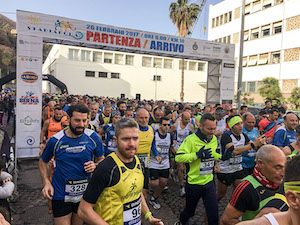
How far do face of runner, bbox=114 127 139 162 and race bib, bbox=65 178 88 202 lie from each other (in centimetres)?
123

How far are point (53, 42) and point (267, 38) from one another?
106ft

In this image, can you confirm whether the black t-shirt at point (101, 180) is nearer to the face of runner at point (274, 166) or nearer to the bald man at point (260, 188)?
the bald man at point (260, 188)

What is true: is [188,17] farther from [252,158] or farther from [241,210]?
[241,210]

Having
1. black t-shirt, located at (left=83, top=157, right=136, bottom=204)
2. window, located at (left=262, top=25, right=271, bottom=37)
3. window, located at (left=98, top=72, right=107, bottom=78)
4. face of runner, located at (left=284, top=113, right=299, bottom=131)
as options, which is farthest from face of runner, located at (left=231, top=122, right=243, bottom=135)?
window, located at (left=98, top=72, right=107, bottom=78)

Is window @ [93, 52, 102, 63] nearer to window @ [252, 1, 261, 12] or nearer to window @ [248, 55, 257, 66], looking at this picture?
window @ [248, 55, 257, 66]

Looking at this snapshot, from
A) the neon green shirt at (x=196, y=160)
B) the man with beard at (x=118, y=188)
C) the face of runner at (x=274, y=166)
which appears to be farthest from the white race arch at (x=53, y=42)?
the face of runner at (x=274, y=166)

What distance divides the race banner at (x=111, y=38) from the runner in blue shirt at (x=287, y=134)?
7699mm

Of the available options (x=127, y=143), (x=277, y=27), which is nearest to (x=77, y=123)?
(x=127, y=143)

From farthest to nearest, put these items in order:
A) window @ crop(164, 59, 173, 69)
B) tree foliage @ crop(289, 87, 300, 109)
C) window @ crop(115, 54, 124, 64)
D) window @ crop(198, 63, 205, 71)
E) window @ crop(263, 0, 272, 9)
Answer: window @ crop(198, 63, 205, 71) → window @ crop(164, 59, 173, 69) → window @ crop(115, 54, 124, 64) → window @ crop(263, 0, 272, 9) → tree foliage @ crop(289, 87, 300, 109)

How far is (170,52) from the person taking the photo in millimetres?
11938

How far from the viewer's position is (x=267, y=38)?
33344 millimetres

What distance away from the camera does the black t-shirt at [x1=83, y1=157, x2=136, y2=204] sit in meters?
2.12

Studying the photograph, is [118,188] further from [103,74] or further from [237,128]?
[103,74]

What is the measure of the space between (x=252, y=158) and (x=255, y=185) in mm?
2795
